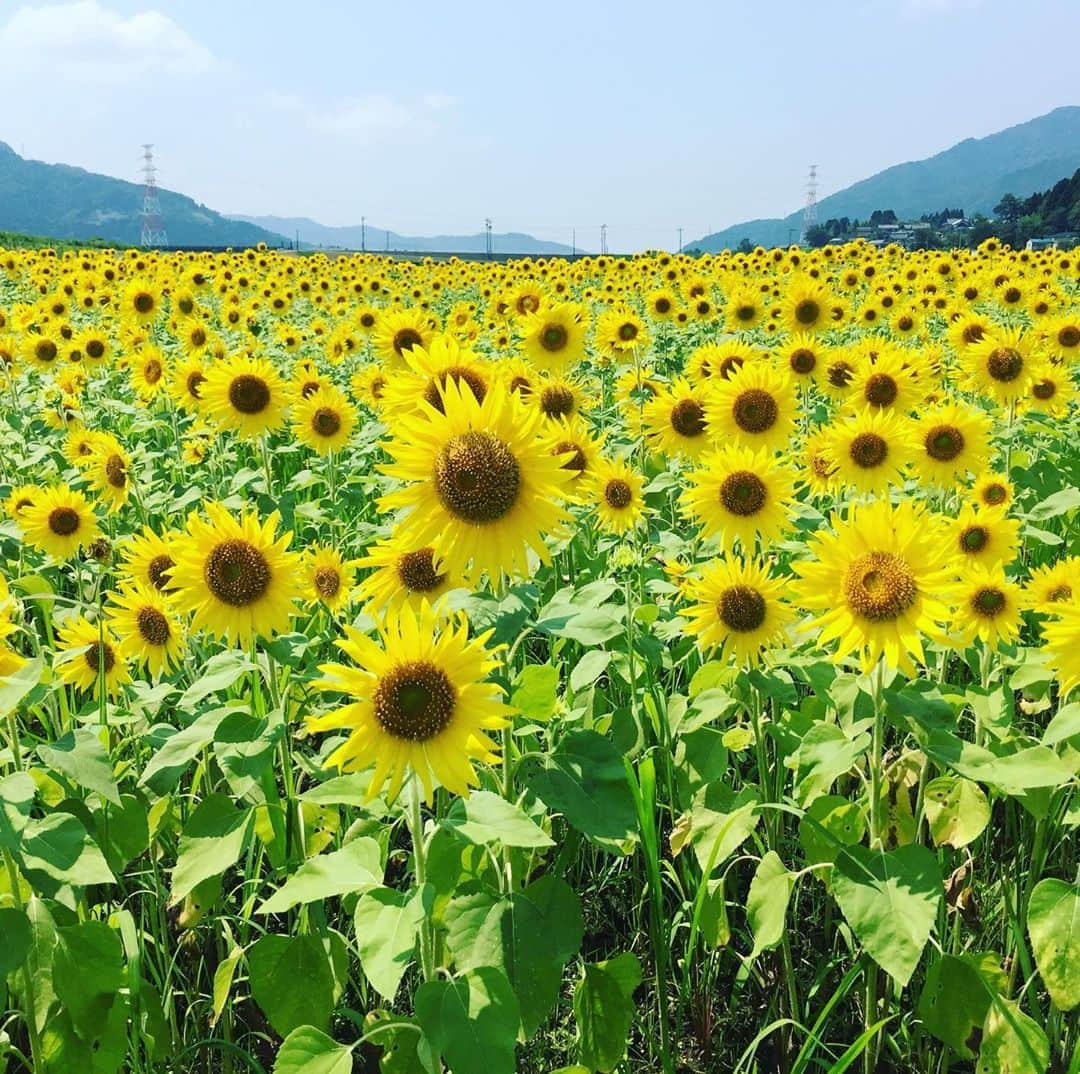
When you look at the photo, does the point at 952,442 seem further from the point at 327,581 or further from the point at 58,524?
the point at 58,524

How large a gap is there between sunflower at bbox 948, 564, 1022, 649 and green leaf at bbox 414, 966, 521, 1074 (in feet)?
7.30

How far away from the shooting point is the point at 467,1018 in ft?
6.21

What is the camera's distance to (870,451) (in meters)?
4.27

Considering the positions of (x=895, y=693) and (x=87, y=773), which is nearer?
(x=87, y=773)

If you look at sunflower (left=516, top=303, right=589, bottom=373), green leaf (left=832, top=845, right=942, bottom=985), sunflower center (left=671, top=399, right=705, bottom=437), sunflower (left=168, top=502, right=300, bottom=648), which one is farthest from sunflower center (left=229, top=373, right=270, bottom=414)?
green leaf (left=832, top=845, right=942, bottom=985)

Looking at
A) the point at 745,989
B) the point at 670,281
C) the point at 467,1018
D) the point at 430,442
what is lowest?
the point at 745,989

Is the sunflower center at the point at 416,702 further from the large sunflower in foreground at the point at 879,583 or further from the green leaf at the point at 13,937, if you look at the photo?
the large sunflower in foreground at the point at 879,583

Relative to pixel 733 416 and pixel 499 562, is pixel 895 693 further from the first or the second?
pixel 733 416

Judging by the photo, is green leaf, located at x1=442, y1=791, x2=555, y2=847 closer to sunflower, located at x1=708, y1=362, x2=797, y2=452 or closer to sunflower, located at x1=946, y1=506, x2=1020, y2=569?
sunflower, located at x1=946, y1=506, x2=1020, y2=569

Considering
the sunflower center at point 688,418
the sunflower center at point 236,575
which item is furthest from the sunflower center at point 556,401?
the sunflower center at point 236,575

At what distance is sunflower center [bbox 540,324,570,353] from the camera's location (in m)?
6.02

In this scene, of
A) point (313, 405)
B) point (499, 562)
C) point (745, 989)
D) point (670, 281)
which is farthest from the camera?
point (670, 281)

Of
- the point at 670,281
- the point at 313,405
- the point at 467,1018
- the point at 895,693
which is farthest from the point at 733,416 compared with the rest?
the point at 670,281

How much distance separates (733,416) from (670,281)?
39.9 feet
